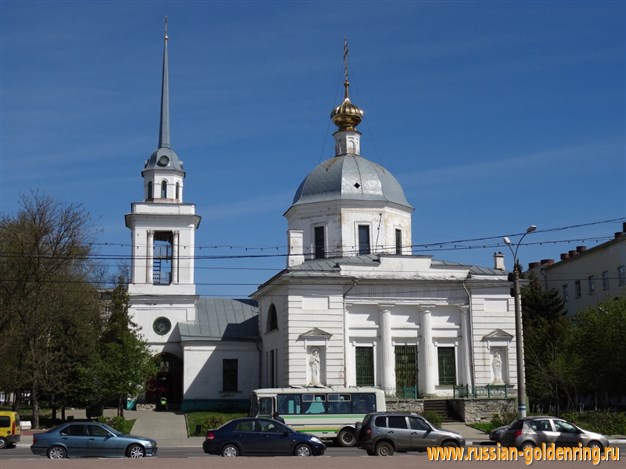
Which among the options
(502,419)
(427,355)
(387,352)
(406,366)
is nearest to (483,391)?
(427,355)

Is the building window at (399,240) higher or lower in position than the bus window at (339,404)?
higher

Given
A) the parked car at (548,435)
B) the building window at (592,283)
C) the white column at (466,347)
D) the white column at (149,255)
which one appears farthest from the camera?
the building window at (592,283)

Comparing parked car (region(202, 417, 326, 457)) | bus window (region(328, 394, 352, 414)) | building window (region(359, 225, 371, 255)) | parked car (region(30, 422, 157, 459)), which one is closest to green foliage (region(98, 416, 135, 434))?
bus window (region(328, 394, 352, 414))

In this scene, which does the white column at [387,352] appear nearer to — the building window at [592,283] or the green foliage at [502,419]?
the green foliage at [502,419]

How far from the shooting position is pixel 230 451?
1087 inches

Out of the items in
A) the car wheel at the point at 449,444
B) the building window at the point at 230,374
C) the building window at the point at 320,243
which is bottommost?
the car wheel at the point at 449,444

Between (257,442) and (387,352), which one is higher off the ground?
(387,352)

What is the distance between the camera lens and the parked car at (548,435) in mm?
29125

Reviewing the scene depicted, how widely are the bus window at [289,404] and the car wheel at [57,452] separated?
9.82 metres

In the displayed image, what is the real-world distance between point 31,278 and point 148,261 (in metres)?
14.6

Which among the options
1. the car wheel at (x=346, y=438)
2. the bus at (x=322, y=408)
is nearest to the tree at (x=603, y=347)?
the bus at (x=322, y=408)

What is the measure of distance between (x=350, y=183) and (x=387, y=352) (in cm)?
1244

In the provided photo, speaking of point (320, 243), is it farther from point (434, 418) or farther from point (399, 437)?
point (399, 437)

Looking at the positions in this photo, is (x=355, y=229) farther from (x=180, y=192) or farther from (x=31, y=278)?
(x=31, y=278)
